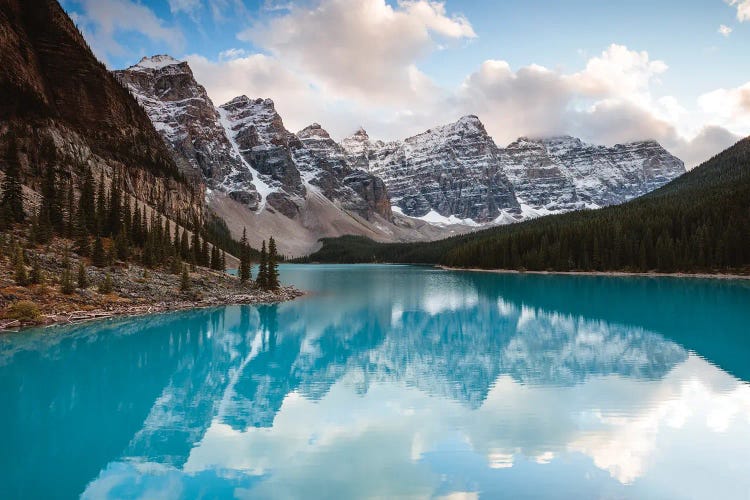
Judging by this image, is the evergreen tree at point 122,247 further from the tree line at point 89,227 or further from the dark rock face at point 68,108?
the dark rock face at point 68,108

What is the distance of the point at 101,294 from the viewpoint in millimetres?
37625

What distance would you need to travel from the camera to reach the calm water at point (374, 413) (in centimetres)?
1113

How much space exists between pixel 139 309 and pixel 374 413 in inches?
1139

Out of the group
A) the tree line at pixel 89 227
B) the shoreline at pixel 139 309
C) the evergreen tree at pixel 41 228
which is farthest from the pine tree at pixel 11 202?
the shoreline at pixel 139 309

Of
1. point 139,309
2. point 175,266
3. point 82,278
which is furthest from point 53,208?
point 139,309

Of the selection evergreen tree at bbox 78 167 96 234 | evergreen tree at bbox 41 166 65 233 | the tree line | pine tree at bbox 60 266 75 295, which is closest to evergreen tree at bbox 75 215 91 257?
the tree line

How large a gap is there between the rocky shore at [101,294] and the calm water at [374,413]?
2490 mm

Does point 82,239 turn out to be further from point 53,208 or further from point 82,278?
point 82,278

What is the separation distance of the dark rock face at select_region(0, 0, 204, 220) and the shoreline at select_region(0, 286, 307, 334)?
32.7 m

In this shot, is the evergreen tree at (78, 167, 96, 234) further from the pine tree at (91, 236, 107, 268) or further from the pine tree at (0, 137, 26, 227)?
the pine tree at (91, 236, 107, 268)

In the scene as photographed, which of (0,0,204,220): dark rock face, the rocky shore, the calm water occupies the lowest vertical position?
the calm water

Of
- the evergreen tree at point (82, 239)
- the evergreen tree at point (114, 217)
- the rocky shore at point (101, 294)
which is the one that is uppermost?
the evergreen tree at point (114, 217)

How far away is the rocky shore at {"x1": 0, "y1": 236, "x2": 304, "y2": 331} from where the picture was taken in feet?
102

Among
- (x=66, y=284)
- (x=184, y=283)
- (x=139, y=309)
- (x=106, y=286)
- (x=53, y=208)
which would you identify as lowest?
(x=139, y=309)
